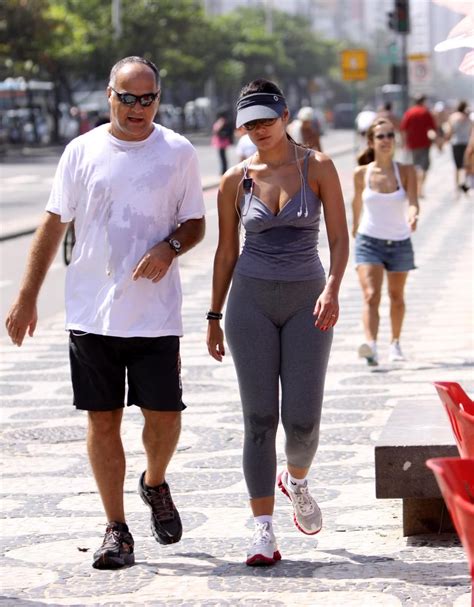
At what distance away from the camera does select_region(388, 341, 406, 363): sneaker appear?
11312 millimetres

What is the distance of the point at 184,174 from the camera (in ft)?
19.5

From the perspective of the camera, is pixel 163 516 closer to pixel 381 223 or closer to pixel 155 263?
pixel 155 263

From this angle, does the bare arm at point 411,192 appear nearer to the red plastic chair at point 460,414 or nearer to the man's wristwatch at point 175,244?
the man's wristwatch at point 175,244

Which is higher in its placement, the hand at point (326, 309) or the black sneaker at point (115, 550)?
the hand at point (326, 309)

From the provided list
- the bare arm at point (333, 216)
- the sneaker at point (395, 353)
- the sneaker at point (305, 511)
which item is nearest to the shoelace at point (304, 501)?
the sneaker at point (305, 511)

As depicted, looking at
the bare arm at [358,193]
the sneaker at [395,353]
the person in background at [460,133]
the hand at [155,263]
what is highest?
the hand at [155,263]

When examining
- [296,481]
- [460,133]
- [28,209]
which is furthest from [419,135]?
[296,481]

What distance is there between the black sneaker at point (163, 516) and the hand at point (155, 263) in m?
0.87

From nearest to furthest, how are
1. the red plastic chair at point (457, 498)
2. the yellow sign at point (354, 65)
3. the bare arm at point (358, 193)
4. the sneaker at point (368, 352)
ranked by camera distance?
the red plastic chair at point (457, 498) < the sneaker at point (368, 352) < the bare arm at point (358, 193) < the yellow sign at point (354, 65)

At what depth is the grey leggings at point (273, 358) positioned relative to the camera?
590cm

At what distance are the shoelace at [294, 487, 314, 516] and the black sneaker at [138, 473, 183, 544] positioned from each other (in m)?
0.46

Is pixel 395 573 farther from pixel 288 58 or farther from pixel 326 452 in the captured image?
pixel 288 58

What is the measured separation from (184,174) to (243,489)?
187 cm

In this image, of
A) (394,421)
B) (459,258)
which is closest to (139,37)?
(459,258)
